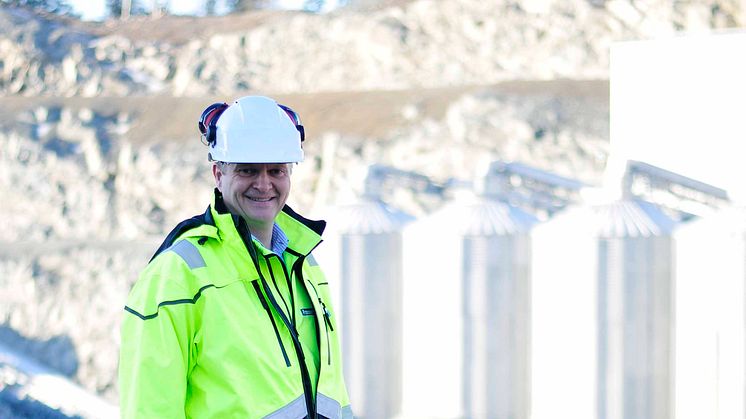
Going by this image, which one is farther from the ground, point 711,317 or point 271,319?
point 271,319

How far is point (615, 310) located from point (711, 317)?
1011 mm

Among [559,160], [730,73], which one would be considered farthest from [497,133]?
[730,73]

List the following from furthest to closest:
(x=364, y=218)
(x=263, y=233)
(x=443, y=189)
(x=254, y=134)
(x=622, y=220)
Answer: (x=443, y=189) → (x=364, y=218) → (x=622, y=220) → (x=263, y=233) → (x=254, y=134)

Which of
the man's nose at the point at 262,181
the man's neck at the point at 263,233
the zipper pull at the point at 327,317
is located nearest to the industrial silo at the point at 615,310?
the zipper pull at the point at 327,317

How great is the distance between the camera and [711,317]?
1030cm

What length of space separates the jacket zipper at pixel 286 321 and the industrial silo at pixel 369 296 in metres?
9.06

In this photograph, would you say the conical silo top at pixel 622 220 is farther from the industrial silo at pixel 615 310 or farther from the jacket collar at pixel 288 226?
the jacket collar at pixel 288 226

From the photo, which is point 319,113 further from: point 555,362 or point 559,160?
point 555,362

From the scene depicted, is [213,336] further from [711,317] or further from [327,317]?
[711,317]

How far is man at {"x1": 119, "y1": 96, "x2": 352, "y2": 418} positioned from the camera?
8.72ft

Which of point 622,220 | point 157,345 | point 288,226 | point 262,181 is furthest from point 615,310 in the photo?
point 157,345

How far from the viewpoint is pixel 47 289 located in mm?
22750

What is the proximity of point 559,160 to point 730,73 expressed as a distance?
7.72m

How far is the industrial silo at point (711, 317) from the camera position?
32.9 ft
